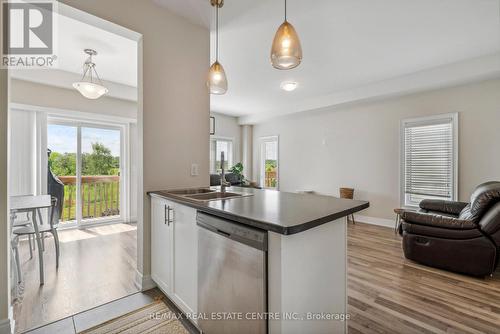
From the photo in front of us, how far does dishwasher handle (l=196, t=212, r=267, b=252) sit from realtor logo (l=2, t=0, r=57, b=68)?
71.2 inches

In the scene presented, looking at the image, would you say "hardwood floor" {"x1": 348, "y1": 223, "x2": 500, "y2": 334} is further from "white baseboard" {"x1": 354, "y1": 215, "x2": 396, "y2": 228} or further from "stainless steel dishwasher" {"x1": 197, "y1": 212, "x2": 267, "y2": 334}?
"white baseboard" {"x1": 354, "y1": 215, "x2": 396, "y2": 228}

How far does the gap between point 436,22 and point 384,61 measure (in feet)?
2.90

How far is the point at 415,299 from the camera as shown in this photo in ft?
6.52

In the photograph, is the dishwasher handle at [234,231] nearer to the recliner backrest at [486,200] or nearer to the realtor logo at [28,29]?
the realtor logo at [28,29]

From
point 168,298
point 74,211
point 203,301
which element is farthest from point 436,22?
point 74,211

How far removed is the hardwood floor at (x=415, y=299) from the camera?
5.48 feet

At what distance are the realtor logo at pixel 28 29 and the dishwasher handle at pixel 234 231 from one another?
1810 mm

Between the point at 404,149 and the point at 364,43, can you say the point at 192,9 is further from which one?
the point at 404,149

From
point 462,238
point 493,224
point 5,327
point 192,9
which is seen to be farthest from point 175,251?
point 493,224

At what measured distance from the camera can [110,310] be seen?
1.88 metres

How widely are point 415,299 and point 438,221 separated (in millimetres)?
1009

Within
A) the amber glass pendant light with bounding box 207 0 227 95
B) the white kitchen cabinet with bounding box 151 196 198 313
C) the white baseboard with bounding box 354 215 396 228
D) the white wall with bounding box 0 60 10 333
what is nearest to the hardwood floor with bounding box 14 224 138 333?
the white wall with bounding box 0 60 10 333

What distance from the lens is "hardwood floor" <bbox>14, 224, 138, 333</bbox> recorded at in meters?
1.86

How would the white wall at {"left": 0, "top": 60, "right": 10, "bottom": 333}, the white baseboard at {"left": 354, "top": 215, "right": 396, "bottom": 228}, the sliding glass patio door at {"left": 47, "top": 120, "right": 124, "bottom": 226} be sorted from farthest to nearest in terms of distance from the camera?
the white baseboard at {"left": 354, "top": 215, "right": 396, "bottom": 228} < the sliding glass patio door at {"left": 47, "top": 120, "right": 124, "bottom": 226} < the white wall at {"left": 0, "top": 60, "right": 10, "bottom": 333}
